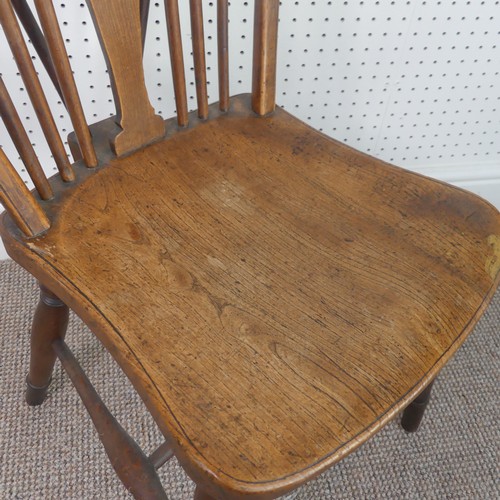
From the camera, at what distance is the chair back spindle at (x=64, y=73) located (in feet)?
2.01

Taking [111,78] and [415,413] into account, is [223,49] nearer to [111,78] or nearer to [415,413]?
[111,78]

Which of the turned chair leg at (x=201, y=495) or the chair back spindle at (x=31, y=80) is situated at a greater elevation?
the chair back spindle at (x=31, y=80)

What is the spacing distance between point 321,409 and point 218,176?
36cm

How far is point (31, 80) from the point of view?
2.09 feet

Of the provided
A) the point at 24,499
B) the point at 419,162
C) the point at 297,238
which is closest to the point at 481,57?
the point at 419,162

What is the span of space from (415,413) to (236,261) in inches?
21.8

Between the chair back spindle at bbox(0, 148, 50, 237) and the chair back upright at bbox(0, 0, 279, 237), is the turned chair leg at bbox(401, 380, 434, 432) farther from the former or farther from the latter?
the chair back spindle at bbox(0, 148, 50, 237)

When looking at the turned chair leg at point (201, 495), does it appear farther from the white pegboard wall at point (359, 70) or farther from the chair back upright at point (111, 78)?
the white pegboard wall at point (359, 70)

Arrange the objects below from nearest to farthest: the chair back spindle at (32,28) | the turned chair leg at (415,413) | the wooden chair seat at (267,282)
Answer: the wooden chair seat at (267,282)
the chair back spindle at (32,28)
the turned chair leg at (415,413)

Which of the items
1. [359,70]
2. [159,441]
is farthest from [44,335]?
[359,70]

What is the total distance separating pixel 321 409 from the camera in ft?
1.79

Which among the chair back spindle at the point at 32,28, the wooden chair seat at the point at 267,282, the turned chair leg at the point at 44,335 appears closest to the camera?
the wooden chair seat at the point at 267,282

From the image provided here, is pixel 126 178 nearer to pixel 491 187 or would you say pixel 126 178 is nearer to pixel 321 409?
pixel 321 409

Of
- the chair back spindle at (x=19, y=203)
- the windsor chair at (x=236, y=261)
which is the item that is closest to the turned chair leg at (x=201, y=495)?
the windsor chair at (x=236, y=261)
